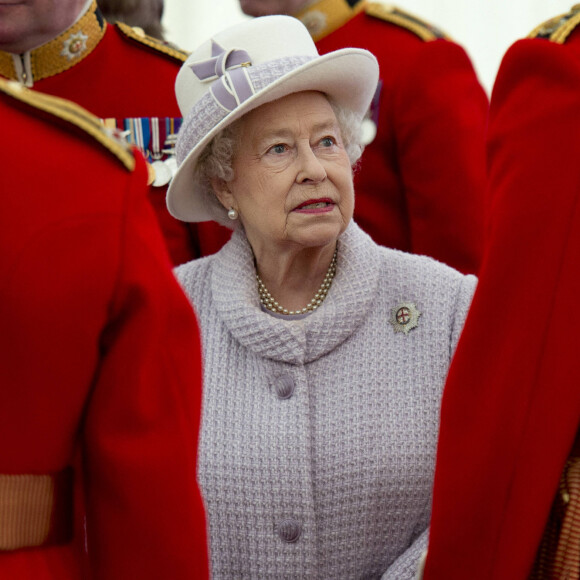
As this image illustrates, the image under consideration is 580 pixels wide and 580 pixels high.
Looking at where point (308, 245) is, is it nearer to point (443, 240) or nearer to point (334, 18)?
point (443, 240)

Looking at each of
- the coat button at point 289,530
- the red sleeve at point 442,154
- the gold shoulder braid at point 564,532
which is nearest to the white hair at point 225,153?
the red sleeve at point 442,154

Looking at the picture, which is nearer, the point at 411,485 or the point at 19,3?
the point at 411,485

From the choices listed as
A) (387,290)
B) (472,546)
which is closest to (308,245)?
(387,290)

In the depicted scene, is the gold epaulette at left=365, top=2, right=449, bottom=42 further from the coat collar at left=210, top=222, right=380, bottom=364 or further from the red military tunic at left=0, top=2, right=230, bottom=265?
the coat collar at left=210, top=222, right=380, bottom=364

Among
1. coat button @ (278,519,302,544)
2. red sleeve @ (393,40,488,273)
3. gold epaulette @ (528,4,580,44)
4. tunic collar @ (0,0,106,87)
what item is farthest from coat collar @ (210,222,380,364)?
gold epaulette @ (528,4,580,44)

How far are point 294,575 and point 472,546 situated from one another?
0.77 m

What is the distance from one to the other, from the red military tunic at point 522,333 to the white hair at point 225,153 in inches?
39.9

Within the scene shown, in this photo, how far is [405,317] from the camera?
217cm

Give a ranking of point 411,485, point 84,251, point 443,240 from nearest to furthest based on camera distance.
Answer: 1. point 84,251
2. point 411,485
3. point 443,240

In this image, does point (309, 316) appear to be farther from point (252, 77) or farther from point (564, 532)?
point (564, 532)

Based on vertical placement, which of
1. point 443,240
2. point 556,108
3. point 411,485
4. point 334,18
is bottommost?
point 411,485

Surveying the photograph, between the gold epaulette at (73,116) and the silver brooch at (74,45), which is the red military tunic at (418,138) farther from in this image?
the gold epaulette at (73,116)

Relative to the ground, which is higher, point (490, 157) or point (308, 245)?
point (490, 157)

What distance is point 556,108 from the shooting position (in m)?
1.25
